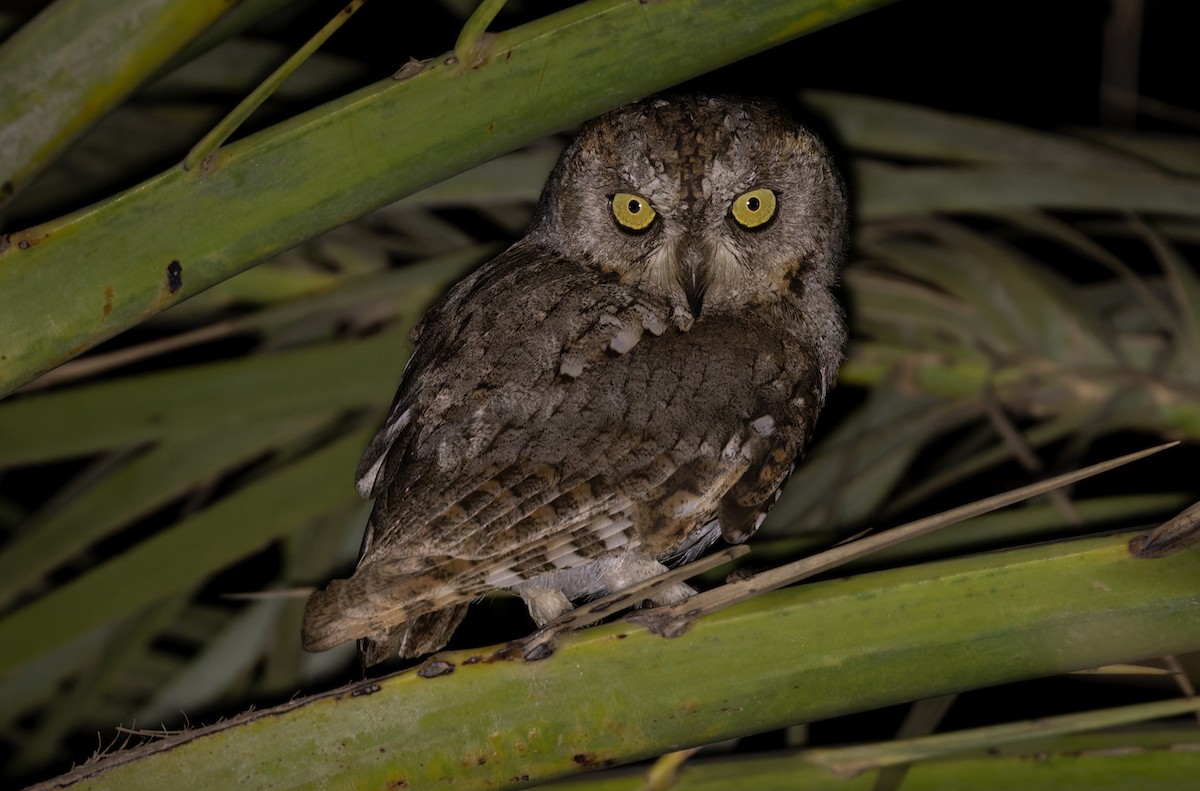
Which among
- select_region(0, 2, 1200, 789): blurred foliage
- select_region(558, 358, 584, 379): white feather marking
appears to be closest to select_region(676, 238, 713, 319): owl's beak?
select_region(558, 358, 584, 379): white feather marking

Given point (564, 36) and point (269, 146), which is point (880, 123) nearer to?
point (564, 36)

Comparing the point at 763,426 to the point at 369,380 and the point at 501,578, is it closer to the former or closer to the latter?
the point at 501,578

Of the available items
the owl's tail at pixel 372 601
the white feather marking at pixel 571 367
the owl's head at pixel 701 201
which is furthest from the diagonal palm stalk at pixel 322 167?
the owl's head at pixel 701 201

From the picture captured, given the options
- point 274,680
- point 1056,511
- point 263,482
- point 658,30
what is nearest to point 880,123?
point 1056,511

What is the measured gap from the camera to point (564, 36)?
0.93m

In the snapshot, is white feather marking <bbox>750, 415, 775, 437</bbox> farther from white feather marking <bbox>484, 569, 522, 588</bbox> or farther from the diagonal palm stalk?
the diagonal palm stalk

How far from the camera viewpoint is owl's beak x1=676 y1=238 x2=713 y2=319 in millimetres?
1567

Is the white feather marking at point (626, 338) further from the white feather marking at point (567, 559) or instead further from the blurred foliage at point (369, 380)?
the blurred foliage at point (369, 380)

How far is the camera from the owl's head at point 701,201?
5.16ft

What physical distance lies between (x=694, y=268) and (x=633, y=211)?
0.15 m

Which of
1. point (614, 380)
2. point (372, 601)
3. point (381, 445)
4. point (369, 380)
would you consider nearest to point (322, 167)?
point (372, 601)

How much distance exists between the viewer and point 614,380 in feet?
4.69

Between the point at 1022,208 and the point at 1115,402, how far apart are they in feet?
1.48

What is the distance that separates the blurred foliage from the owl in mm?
260
